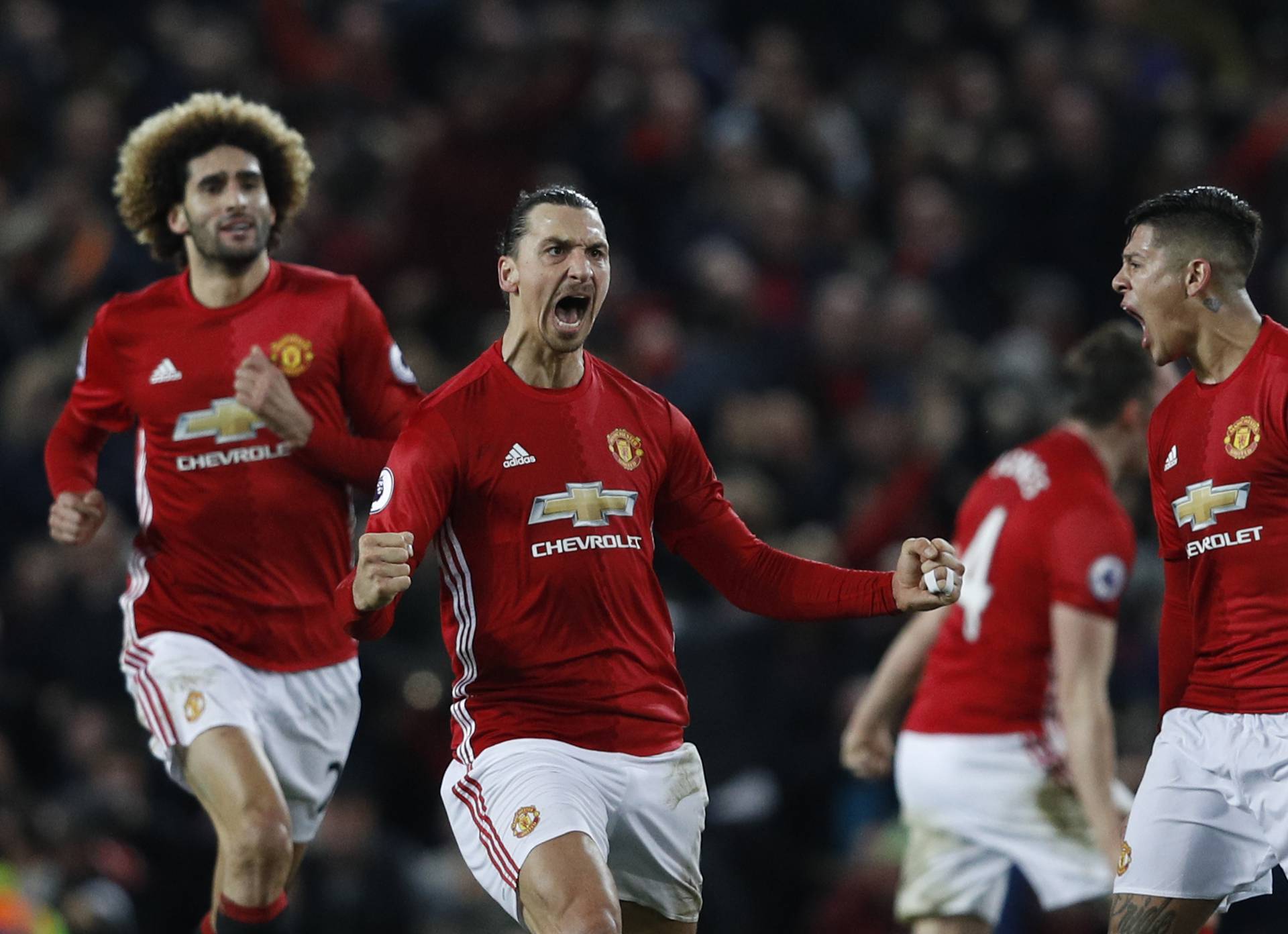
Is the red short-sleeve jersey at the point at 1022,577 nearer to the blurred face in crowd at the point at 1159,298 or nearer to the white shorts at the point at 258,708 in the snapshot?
the blurred face in crowd at the point at 1159,298

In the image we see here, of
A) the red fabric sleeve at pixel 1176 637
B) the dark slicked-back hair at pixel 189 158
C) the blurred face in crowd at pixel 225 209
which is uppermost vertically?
the dark slicked-back hair at pixel 189 158

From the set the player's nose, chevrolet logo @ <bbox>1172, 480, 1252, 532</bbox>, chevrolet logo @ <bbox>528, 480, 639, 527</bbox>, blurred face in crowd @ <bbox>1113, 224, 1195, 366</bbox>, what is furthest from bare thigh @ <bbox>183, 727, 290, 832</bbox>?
blurred face in crowd @ <bbox>1113, 224, 1195, 366</bbox>

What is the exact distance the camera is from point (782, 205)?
1171 cm

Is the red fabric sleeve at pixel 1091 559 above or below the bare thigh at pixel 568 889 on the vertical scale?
above

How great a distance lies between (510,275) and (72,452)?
207 cm

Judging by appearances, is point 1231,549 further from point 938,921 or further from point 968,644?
point 938,921

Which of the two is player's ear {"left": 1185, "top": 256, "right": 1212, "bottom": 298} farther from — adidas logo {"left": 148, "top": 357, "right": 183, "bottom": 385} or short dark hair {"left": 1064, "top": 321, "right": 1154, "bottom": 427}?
adidas logo {"left": 148, "top": 357, "right": 183, "bottom": 385}

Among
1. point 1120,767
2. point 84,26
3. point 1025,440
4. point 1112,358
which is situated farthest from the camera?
point 84,26

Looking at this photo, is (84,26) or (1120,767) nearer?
(1120,767)

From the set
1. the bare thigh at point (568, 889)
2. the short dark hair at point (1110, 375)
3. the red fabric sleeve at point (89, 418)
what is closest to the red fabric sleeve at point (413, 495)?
the bare thigh at point (568, 889)

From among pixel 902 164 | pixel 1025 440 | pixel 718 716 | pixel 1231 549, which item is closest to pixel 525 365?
pixel 1231 549

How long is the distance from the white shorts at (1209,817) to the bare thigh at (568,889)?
152cm

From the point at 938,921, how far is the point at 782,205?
5.97 meters

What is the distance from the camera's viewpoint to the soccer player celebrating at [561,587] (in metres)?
5.00
